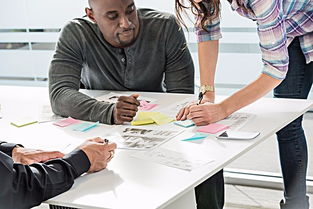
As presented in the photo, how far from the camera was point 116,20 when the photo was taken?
2389 millimetres

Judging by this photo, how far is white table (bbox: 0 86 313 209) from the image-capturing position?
4.57ft

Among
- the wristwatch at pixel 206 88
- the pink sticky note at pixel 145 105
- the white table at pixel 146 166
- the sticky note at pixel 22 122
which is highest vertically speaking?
the wristwatch at pixel 206 88

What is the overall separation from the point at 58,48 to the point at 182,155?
106 centimetres

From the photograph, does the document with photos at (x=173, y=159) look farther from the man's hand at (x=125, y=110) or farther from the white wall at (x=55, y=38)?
the white wall at (x=55, y=38)

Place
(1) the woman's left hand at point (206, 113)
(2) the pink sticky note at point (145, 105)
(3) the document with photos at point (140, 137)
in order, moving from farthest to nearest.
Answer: (2) the pink sticky note at point (145, 105) → (1) the woman's left hand at point (206, 113) → (3) the document with photos at point (140, 137)

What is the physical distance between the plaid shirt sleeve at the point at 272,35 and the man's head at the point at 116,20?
2.17ft

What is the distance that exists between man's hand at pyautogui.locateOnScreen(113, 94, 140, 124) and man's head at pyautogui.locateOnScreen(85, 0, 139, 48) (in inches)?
18.1

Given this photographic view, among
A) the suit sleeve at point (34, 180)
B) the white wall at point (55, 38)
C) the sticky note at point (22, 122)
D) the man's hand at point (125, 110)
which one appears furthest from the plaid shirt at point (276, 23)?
the white wall at point (55, 38)

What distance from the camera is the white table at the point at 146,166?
4.57 ft

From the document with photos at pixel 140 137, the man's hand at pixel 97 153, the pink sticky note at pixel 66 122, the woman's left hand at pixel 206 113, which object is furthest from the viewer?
the pink sticky note at pixel 66 122

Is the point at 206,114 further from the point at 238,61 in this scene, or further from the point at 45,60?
the point at 45,60

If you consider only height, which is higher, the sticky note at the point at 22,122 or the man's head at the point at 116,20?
the man's head at the point at 116,20

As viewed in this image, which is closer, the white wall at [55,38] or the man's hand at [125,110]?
the man's hand at [125,110]

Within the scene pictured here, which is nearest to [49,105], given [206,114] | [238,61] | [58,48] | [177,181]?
[58,48]
